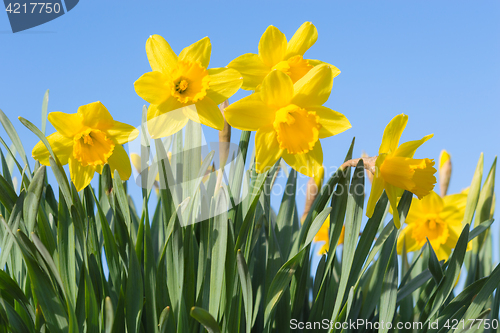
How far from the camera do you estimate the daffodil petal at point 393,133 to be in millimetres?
1021

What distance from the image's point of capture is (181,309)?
0.92m

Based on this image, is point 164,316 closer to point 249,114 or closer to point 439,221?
point 249,114

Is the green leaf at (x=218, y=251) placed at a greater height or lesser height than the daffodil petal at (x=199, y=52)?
lesser

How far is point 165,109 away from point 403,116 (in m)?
0.64

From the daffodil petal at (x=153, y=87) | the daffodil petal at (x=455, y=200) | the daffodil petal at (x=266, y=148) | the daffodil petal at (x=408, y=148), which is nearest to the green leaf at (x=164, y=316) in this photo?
the daffodil petal at (x=266, y=148)

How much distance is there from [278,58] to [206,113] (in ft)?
0.88

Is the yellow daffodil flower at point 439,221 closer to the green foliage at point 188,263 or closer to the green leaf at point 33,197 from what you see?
the green foliage at point 188,263

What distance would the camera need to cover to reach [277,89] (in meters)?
0.95

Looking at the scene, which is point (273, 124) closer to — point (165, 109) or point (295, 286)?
point (165, 109)

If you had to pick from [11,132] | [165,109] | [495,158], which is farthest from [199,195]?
[495,158]

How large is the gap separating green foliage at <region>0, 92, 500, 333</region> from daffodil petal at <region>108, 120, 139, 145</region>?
0.05 metres

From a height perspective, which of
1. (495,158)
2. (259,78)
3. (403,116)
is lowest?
(495,158)

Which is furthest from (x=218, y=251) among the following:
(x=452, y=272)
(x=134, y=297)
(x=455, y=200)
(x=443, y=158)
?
(x=443, y=158)

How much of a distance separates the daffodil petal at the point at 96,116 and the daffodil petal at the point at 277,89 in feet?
1.41
